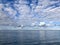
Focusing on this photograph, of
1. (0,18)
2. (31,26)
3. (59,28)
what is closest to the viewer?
(59,28)

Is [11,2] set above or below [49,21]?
above

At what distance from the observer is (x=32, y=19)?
3653 cm

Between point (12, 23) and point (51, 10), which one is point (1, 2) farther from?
point (51, 10)

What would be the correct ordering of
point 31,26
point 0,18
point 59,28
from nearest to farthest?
point 59,28, point 31,26, point 0,18

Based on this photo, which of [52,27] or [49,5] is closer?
[52,27]

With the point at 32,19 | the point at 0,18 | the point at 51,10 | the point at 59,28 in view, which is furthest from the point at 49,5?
the point at 0,18

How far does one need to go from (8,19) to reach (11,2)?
325 cm

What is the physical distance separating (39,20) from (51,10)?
8.45 ft

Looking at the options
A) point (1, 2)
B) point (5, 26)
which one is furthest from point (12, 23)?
point (1, 2)

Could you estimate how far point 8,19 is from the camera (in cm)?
3766

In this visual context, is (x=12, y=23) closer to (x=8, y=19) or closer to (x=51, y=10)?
(x=8, y=19)

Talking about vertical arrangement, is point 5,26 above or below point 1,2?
below

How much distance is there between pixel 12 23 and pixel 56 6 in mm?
7379

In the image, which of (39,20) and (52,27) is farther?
(39,20)
